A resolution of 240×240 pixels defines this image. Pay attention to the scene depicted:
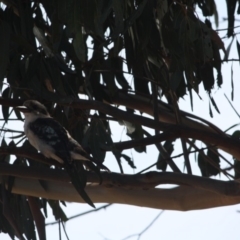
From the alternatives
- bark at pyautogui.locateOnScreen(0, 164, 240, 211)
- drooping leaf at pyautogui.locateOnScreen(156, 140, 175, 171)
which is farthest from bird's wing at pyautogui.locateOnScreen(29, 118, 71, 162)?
drooping leaf at pyautogui.locateOnScreen(156, 140, 175, 171)

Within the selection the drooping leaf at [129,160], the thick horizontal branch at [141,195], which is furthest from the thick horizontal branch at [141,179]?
the drooping leaf at [129,160]

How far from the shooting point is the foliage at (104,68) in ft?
10.5

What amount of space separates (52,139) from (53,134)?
6 cm

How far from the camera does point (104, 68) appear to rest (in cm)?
388

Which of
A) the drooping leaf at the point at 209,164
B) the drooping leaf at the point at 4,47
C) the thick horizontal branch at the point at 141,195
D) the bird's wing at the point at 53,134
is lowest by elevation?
the thick horizontal branch at the point at 141,195

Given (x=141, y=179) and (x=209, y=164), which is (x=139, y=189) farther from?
(x=209, y=164)

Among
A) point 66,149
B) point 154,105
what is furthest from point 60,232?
point 154,105

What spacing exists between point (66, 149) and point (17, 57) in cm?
48

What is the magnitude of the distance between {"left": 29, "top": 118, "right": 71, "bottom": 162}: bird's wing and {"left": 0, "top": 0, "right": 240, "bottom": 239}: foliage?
6 cm

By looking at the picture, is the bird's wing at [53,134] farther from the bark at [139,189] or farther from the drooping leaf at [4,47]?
the drooping leaf at [4,47]

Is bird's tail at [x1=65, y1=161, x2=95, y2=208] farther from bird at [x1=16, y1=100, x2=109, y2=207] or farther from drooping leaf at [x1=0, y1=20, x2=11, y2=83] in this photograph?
drooping leaf at [x1=0, y1=20, x2=11, y2=83]

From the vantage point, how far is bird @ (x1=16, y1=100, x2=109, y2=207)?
3.51m

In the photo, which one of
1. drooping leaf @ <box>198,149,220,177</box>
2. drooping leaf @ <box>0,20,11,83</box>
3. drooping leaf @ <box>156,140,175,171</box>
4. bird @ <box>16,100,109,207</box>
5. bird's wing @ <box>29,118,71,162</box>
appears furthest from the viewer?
drooping leaf @ <box>156,140,175,171</box>

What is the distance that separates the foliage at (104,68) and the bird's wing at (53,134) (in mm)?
62
